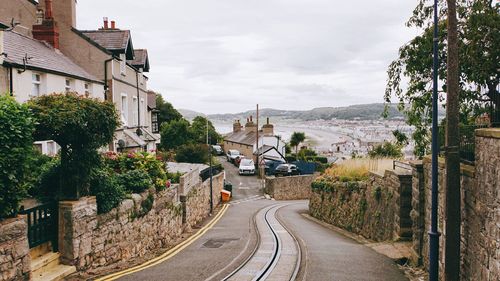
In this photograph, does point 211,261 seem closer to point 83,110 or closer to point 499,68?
point 83,110

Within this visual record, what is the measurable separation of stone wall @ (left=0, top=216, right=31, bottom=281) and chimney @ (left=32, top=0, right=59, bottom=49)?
17046mm

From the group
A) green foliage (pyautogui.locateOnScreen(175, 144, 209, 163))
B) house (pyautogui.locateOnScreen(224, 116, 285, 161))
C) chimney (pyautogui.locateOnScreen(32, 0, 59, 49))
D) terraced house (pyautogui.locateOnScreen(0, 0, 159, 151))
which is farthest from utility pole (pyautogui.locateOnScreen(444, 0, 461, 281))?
house (pyautogui.locateOnScreen(224, 116, 285, 161))

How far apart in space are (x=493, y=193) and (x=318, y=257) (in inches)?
265

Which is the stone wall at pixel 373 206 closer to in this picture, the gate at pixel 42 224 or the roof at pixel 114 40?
the gate at pixel 42 224

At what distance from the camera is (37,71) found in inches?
659

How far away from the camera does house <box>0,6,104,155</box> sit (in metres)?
14.7

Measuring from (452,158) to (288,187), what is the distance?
37013 millimetres

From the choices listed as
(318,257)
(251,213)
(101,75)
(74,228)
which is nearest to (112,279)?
(74,228)

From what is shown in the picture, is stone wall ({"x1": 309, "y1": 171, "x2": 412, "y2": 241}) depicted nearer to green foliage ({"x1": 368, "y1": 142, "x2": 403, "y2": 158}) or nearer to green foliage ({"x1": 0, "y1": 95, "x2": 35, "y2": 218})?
green foliage ({"x1": 0, "y1": 95, "x2": 35, "y2": 218})

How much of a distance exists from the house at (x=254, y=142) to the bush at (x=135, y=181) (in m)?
43.6

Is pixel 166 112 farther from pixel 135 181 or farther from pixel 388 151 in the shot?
pixel 135 181

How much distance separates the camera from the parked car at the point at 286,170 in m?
50.6

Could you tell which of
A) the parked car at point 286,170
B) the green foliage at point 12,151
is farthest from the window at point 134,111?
the parked car at point 286,170

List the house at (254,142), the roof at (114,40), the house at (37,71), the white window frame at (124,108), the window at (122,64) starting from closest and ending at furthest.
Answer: the house at (37,71) < the roof at (114,40) < the window at (122,64) < the white window frame at (124,108) < the house at (254,142)
